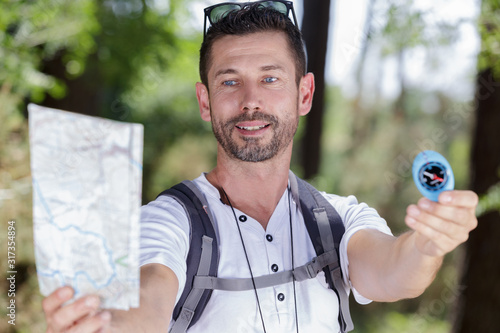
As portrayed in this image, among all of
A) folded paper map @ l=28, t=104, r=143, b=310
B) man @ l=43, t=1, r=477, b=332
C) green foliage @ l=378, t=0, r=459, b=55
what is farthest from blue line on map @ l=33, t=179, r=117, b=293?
green foliage @ l=378, t=0, r=459, b=55

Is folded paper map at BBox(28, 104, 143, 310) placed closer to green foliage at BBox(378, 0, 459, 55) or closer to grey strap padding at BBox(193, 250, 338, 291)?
grey strap padding at BBox(193, 250, 338, 291)

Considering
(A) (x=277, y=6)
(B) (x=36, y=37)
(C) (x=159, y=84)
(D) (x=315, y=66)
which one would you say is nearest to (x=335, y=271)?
(A) (x=277, y=6)

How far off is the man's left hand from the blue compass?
0.11 feet

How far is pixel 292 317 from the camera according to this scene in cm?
185

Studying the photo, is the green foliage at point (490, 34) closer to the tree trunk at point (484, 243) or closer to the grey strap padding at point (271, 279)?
the tree trunk at point (484, 243)

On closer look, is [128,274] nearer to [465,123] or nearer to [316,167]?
[316,167]

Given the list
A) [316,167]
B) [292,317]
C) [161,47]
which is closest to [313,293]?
[292,317]

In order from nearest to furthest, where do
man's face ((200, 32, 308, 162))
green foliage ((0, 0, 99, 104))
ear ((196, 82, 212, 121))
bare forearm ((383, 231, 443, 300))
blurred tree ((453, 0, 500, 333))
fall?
bare forearm ((383, 231, 443, 300)), man's face ((200, 32, 308, 162)), ear ((196, 82, 212, 121)), green foliage ((0, 0, 99, 104)), blurred tree ((453, 0, 500, 333))

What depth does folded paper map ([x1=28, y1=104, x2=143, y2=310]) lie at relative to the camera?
1349 millimetres

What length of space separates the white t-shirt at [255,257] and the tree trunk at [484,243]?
322 cm

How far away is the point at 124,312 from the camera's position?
138 cm

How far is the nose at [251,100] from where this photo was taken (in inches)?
76.7

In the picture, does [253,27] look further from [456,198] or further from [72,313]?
[72,313]

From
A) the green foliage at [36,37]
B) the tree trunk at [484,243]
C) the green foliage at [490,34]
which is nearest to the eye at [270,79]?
the green foliage at [490,34]
